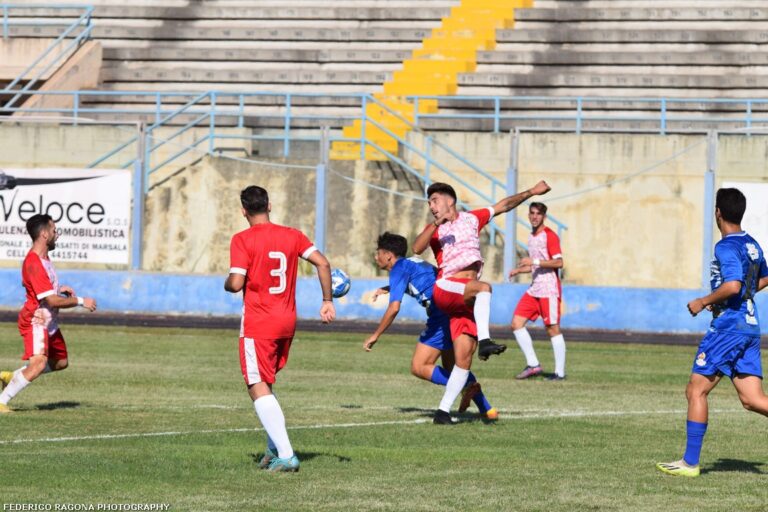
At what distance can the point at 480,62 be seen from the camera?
122ft

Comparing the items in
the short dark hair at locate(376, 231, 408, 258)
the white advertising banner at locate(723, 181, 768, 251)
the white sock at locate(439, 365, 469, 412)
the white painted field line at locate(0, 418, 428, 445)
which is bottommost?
the white painted field line at locate(0, 418, 428, 445)

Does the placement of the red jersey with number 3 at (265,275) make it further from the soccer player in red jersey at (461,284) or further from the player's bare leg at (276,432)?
the soccer player in red jersey at (461,284)

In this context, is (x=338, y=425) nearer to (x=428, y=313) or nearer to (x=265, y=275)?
(x=428, y=313)

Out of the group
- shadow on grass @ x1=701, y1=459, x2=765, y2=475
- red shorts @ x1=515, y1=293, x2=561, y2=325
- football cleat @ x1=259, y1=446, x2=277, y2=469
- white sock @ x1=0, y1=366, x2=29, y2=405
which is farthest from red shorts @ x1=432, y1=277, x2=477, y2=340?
red shorts @ x1=515, y1=293, x2=561, y2=325

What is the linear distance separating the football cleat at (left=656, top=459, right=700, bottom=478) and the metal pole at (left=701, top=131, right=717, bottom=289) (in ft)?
55.1

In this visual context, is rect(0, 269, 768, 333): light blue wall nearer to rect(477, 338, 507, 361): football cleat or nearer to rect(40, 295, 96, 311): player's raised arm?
rect(40, 295, 96, 311): player's raised arm

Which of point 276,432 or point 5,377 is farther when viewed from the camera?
point 5,377

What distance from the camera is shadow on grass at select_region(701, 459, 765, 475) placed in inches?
423

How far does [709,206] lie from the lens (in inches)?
1075

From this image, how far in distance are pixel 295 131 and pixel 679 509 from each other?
88.5 ft

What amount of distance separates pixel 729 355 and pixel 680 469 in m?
0.85

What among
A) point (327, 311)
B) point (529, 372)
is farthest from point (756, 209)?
point (327, 311)

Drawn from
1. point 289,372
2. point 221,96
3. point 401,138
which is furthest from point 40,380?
point 221,96

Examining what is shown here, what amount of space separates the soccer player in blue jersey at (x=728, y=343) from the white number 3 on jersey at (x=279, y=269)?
2911mm
